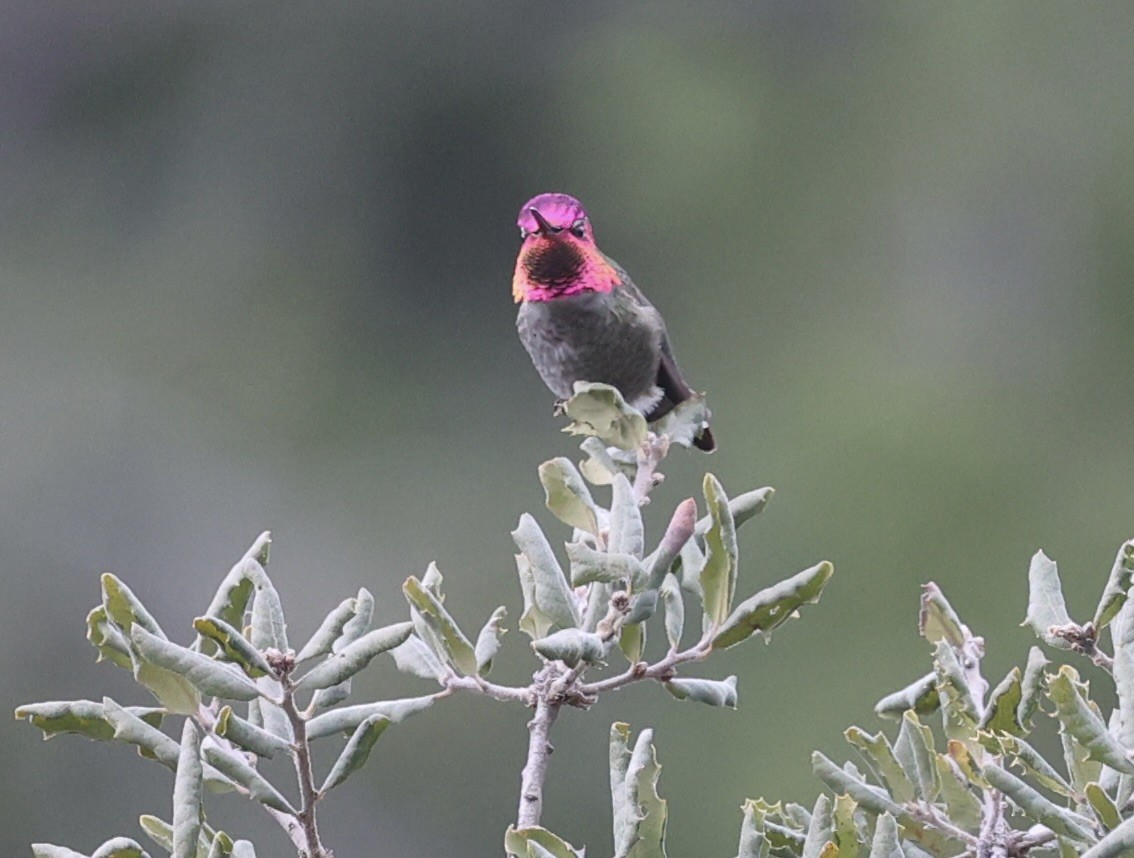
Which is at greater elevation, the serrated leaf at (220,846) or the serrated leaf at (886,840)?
the serrated leaf at (220,846)

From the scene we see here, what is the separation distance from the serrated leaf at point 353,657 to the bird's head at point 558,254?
1.62 m

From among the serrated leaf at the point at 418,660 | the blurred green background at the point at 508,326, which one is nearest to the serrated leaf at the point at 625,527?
the serrated leaf at the point at 418,660

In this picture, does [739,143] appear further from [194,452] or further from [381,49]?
[194,452]

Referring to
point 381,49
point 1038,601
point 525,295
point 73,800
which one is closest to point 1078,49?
point 381,49

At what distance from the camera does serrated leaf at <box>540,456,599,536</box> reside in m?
1.70

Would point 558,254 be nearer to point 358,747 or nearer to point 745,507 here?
point 745,507

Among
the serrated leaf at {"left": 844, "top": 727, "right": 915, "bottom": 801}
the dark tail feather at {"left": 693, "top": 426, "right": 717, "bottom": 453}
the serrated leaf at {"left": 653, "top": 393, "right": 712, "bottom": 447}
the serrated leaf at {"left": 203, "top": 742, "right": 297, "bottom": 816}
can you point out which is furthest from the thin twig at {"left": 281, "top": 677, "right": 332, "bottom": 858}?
the dark tail feather at {"left": 693, "top": 426, "right": 717, "bottom": 453}

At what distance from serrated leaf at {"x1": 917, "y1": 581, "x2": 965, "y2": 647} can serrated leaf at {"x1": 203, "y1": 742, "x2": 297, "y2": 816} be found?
2.03 feet

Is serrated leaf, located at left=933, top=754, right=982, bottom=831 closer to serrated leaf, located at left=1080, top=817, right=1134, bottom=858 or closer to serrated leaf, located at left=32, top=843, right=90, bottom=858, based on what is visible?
serrated leaf, located at left=1080, top=817, right=1134, bottom=858

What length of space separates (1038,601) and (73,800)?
1039 centimetres

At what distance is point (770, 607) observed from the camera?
158 centimetres

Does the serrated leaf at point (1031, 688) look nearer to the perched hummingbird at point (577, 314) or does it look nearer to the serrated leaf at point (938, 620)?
the serrated leaf at point (938, 620)

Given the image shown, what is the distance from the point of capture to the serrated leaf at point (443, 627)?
155cm

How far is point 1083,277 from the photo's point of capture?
13312 mm
